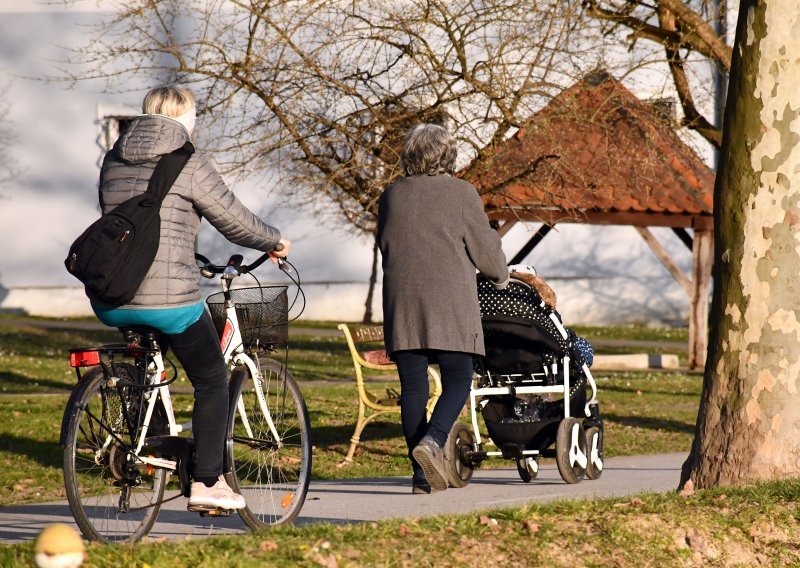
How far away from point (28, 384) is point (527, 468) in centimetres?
879

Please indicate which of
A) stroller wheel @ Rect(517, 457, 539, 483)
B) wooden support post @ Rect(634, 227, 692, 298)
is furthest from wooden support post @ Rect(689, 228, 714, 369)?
stroller wheel @ Rect(517, 457, 539, 483)

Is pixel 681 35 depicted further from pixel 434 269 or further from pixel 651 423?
pixel 434 269

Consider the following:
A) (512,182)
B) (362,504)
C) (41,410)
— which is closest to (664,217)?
(512,182)

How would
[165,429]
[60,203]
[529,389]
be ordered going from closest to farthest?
[165,429]
[529,389]
[60,203]

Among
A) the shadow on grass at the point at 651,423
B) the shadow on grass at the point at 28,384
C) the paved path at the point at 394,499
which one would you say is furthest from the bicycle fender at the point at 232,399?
the shadow on grass at the point at 28,384

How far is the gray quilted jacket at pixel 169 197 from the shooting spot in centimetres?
532

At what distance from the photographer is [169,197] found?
535cm

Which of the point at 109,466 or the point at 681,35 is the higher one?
the point at 681,35

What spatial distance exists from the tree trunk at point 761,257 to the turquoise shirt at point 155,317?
2652 mm

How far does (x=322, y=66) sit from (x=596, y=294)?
57.9 feet

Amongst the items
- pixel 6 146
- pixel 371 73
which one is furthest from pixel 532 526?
pixel 6 146

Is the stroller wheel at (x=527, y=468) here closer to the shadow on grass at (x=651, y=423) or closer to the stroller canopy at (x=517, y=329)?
the stroller canopy at (x=517, y=329)

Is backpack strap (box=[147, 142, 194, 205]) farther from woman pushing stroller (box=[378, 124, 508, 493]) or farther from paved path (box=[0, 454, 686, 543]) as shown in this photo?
paved path (box=[0, 454, 686, 543])

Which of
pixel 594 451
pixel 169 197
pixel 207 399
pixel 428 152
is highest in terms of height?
pixel 428 152
